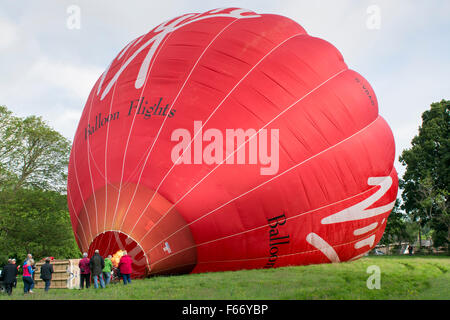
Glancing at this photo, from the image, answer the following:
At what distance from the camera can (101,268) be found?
7.38m

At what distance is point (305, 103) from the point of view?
8.27 m

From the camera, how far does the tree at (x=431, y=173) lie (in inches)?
949

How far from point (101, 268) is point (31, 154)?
18.5 m

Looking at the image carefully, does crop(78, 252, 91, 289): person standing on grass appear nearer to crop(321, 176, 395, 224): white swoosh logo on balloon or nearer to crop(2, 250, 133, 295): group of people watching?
crop(2, 250, 133, 295): group of people watching

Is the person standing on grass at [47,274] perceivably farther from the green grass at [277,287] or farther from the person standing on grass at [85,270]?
the green grass at [277,287]

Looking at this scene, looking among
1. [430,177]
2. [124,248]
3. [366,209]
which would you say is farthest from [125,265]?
[430,177]

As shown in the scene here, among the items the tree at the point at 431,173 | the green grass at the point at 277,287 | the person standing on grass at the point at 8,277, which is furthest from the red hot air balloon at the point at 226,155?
the tree at the point at 431,173

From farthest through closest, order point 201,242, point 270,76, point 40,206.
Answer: point 40,206 → point 270,76 → point 201,242

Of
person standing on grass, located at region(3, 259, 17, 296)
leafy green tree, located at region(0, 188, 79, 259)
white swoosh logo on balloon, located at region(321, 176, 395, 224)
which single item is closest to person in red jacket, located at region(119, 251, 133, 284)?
person standing on grass, located at region(3, 259, 17, 296)

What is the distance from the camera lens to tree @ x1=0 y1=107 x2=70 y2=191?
2197 cm
